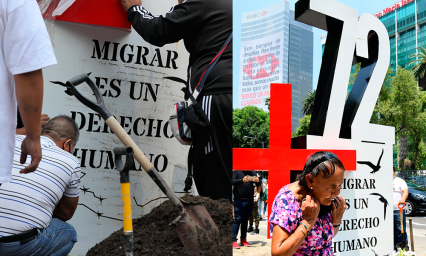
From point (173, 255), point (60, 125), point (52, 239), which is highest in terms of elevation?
point (60, 125)

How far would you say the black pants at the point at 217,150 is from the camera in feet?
11.4

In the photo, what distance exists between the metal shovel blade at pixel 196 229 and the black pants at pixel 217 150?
307mm

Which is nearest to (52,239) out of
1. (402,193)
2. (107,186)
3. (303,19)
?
(107,186)

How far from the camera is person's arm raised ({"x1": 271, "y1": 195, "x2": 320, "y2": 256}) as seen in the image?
2.02 metres

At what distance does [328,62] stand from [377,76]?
994 millimetres

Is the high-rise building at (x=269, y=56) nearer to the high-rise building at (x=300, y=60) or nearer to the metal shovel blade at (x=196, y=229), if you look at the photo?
the high-rise building at (x=300, y=60)

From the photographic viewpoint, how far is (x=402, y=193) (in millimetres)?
7309

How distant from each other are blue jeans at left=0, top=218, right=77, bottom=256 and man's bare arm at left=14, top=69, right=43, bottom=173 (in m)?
0.62

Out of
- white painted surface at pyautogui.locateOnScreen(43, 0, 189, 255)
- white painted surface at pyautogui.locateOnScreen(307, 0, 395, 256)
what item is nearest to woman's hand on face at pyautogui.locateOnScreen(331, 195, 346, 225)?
white painted surface at pyautogui.locateOnScreen(43, 0, 189, 255)

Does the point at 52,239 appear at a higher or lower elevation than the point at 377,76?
lower

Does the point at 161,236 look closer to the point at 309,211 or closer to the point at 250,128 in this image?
the point at 309,211

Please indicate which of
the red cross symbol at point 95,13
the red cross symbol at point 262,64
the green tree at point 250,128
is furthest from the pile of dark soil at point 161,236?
the red cross symbol at point 262,64

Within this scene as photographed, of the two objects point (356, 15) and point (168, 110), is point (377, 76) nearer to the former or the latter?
point (356, 15)

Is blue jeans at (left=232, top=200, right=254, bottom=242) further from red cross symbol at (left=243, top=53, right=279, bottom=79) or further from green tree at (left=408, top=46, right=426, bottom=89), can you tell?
red cross symbol at (left=243, top=53, right=279, bottom=79)
